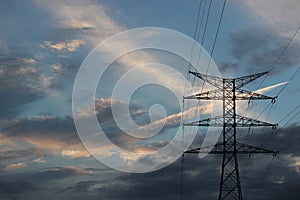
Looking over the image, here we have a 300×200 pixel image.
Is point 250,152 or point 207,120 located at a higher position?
point 207,120

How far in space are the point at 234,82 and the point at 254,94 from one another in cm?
385

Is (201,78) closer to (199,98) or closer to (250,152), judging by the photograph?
(199,98)

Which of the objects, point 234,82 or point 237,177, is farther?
point 234,82

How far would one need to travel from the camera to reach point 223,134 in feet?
186

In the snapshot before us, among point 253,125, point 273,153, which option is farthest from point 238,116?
point 273,153

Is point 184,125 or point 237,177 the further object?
point 184,125

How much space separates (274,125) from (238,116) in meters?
4.54

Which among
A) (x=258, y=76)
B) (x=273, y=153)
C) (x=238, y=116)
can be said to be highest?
(x=258, y=76)

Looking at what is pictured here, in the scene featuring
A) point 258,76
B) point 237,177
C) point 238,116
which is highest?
point 258,76

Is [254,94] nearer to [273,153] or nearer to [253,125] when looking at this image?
[253,125]

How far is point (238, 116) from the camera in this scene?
186ft

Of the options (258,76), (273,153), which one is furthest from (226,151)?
(258,76)

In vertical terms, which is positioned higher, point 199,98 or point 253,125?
point 199,98

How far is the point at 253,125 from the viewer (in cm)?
5512
